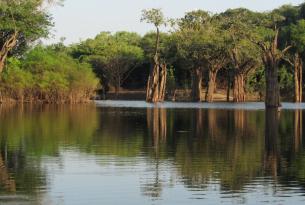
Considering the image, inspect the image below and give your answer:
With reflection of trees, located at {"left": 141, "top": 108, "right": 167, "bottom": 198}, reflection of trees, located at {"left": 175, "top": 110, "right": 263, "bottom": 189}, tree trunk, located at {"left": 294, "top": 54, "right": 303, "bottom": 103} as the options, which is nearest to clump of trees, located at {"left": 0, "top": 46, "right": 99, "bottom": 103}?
tree trunk, located at {"left": 294, "top": 54, "right": 303, "bottom": 103}

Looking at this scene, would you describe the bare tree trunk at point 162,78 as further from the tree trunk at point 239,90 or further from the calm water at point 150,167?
the calm water at point 150,167

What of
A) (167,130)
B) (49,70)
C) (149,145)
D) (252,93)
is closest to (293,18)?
(252,93)

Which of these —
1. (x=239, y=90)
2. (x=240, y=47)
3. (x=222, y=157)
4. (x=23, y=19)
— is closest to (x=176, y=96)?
(x=239, y=90)

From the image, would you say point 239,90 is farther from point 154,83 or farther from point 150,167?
point 150,167

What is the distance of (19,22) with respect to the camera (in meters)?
78.6

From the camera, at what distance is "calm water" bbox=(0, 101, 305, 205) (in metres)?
16.6

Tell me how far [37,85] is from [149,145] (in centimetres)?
6217

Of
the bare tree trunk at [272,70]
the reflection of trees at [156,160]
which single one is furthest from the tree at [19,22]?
the reflection of trees at [156,160]

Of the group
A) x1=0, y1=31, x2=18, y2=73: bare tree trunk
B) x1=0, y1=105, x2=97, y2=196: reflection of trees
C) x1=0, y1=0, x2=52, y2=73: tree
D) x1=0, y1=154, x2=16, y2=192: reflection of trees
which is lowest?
x1=0, y1=154, x2=16, y2=192: reflection of trees

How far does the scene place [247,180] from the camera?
1909 cm

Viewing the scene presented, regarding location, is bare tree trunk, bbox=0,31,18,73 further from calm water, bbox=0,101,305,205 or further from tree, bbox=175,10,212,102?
calm water, bbox=0,101,305,205

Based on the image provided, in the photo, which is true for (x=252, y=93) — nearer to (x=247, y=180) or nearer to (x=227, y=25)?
(x=227, y=25)

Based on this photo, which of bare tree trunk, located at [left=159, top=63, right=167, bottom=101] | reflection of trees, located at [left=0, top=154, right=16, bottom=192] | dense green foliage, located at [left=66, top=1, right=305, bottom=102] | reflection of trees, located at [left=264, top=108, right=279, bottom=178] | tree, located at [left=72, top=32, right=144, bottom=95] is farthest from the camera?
tree, located at [left=72, top=32, right=144, bottom=95]

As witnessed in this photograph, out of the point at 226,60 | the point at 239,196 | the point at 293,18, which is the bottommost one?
the point at 239,196
